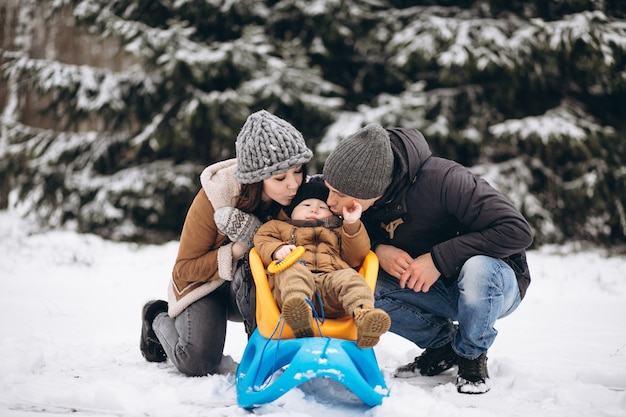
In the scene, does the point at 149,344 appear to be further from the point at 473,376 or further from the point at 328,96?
the point at 328,96

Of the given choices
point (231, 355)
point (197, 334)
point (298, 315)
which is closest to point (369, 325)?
point (298, 315)

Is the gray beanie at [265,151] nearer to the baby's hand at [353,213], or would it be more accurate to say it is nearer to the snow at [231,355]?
the baby's hand at [353,213]

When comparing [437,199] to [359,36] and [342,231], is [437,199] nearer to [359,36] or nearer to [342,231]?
[342,231]

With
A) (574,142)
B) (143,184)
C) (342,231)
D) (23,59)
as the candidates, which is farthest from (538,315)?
(23,59)

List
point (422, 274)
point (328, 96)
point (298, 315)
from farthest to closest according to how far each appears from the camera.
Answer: point (328, 96) < point (422, 274) < point (298, 315)

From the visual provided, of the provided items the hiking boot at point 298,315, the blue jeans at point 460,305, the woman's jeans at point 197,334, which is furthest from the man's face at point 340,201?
the woman's jeans at point 197,334

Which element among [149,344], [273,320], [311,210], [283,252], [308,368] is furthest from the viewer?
[149,344]

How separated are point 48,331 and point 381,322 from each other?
2079 mm

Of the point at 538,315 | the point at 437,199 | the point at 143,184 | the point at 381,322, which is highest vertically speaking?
the point at 437,199

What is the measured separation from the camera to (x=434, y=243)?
236 centimetres

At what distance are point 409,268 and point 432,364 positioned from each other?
482mm

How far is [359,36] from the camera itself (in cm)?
680

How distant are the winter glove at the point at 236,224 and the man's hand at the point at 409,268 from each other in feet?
1.86

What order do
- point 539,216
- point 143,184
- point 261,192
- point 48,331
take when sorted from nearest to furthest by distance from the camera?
1. point 261,192
2. point 48,331
3. point 539,216
4. point 143,184
